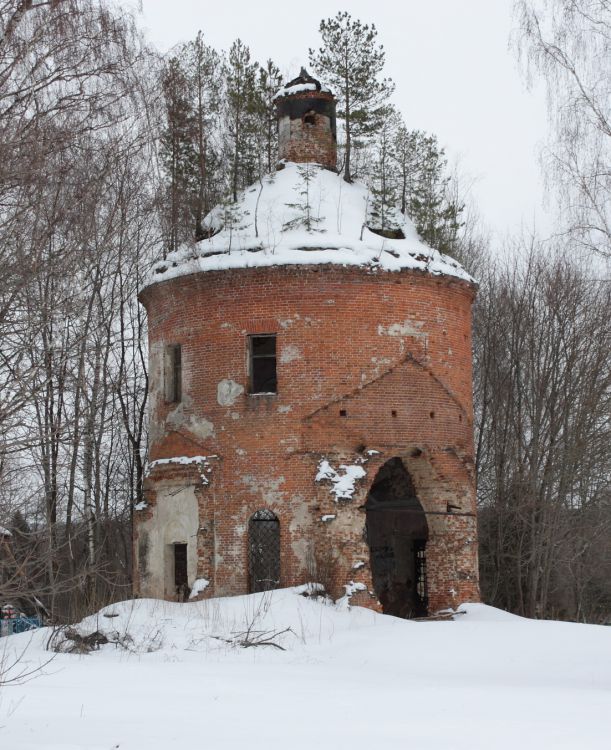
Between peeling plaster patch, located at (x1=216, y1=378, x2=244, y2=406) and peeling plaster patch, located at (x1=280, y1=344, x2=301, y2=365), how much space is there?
895mm

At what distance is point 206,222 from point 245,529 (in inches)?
245

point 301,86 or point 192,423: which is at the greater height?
point 301,86

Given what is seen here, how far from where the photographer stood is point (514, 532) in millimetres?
29703

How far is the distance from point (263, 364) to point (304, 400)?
381cm

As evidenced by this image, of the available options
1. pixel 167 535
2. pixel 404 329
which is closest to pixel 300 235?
pixel 404 329

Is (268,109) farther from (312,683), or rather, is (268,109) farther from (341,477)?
(312,683)

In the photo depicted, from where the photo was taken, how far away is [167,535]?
20875 millimetres

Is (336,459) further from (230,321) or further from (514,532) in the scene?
(514,532)

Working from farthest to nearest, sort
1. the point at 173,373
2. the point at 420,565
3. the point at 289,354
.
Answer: the point at 420,565 < the point at 173,373 < the point at 289,354

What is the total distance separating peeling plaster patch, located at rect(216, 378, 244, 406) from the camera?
20.4m

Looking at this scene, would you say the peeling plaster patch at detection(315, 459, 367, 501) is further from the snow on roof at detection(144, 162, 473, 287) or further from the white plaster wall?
the snow on roof at detection(144, 162, 473, 287)

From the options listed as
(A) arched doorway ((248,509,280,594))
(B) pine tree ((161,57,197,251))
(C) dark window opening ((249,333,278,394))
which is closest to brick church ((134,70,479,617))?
(C) dark window opening ((249,333,278,394))

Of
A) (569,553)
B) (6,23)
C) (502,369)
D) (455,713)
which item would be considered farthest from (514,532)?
(6,23)

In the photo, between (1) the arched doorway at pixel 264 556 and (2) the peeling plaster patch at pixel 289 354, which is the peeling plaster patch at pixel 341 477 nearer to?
(1) the arched doorway at pixel 264 556
